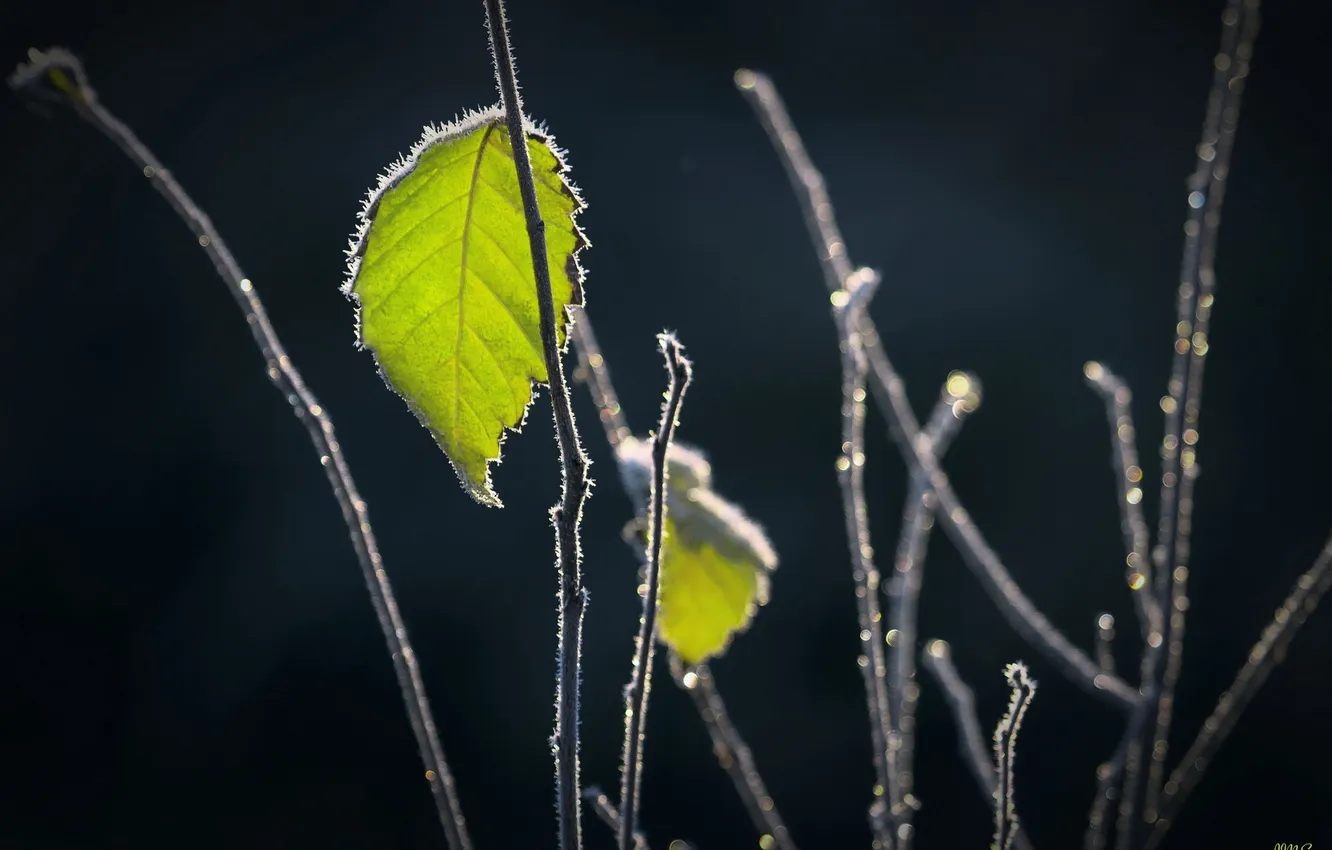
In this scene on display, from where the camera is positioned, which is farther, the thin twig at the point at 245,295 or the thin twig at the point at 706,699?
the thin twig at the point at 706,699

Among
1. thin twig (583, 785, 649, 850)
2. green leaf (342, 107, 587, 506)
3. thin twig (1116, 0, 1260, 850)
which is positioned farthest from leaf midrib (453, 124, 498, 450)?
thin twig (1116, 0, 1260, 850)

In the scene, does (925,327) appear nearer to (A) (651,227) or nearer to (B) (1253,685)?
(A) (651,227)

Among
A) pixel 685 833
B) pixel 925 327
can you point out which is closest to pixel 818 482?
pixel 925 327

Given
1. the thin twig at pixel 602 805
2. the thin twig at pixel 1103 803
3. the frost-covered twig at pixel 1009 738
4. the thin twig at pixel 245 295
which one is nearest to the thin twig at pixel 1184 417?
the thin twig at pixel 1103 803

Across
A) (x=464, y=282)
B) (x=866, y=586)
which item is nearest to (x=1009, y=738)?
(x=866, y=586)

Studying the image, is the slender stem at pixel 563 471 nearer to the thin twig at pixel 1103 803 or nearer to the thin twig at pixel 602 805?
the thin twig at pixel 602 805

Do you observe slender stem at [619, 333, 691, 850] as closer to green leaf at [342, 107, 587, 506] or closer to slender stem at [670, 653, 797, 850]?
green leaf at [342, 107, 587, 506]

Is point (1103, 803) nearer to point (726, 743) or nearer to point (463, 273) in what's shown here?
point (726, 743)
